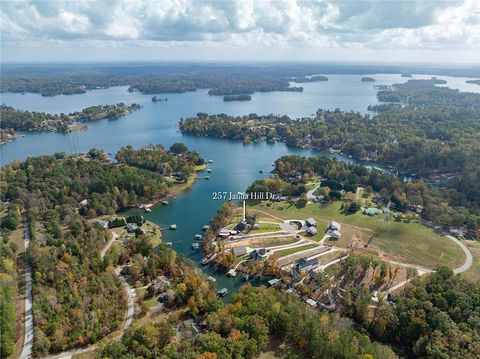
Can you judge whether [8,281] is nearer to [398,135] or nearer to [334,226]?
[334,226]

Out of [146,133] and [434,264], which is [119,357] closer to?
[434,264]

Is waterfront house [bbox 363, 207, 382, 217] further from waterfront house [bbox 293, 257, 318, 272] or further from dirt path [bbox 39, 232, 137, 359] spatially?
dirt path [bbox 39, 232, 137, 359]

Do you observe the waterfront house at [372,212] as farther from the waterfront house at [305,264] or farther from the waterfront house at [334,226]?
the waterfront house at [305,264]

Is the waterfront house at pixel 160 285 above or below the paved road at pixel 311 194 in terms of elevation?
above

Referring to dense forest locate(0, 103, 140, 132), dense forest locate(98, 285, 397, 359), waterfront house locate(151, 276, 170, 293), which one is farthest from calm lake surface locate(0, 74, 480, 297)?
dense forest locate(98, 285, 397, 359)

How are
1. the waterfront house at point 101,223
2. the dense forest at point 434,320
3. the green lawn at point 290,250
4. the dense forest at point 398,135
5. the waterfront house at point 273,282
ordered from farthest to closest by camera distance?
1. the dense forest at point 398,135
2. the waterfront house at point 101,223
3. the green lawn at point 290,250
4. the waterfront house at point 273,282
5. the dense forest at point 434,320

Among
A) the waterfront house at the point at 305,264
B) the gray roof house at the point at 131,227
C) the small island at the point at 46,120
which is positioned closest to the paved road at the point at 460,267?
the waterfront house at the point at 305,264
